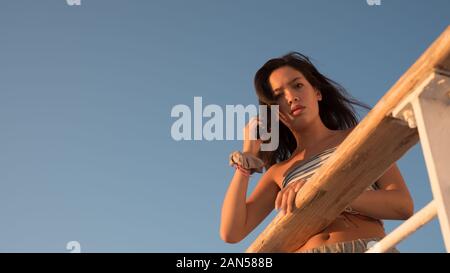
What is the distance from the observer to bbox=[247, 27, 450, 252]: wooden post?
116cm

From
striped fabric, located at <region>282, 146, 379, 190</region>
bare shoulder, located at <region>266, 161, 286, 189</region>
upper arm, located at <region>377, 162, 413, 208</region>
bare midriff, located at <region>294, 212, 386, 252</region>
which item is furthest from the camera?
bare shoulder, located at <region>266, 161, 286, 189</region>

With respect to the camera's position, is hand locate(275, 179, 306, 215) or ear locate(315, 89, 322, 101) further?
ear locate(315, 89, 322, 101)

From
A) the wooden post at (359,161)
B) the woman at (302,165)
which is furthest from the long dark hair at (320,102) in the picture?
the wooden post at (359,161)

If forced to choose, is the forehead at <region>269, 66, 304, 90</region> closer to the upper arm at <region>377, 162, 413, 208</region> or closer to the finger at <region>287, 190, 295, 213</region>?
the upper arm at <region>377, 162, 413, 208</region>

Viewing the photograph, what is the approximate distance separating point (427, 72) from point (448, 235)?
35cm

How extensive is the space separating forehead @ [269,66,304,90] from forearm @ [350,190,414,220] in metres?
1.02

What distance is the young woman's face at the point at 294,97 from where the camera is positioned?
114 inches

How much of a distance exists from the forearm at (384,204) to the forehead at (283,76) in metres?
1.02

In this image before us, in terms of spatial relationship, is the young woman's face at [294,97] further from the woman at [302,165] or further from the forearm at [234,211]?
the forearm at [234,211]

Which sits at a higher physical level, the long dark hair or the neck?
the long dark hair

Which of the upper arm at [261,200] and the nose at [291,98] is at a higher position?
the nose at [291,98]

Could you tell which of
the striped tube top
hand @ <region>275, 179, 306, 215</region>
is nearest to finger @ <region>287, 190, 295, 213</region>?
hand @ <region>275, 179, 306, 215</region>
